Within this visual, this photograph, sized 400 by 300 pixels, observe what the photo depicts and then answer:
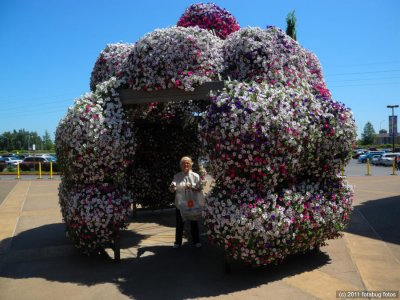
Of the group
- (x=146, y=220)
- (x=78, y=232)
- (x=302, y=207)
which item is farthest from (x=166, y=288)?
(x=146, y=220)

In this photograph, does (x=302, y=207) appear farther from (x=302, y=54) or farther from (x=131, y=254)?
(x=131, y=254)

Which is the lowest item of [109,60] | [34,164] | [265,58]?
[34,164]

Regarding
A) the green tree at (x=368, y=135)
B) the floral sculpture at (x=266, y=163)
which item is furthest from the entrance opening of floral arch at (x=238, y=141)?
the green tree at (x=368, y=135)

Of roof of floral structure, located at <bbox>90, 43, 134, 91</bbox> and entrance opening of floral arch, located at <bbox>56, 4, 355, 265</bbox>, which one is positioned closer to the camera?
entrance opening of floral arch, located at <bbox>56, 4, 355, 265</bbox>

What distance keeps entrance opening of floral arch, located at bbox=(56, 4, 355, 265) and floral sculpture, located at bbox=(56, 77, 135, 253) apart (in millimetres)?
15

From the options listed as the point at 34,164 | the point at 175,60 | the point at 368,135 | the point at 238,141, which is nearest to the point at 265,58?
the point at 175,60

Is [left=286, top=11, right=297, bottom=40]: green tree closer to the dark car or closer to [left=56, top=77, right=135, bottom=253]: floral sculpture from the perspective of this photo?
[left=56, top=77, right=135, bottom=253]: floral sculpture

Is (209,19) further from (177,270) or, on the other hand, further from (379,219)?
(379,219)

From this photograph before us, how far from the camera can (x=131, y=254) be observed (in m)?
6.20

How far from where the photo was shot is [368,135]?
321 ft

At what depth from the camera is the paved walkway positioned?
4547 mm

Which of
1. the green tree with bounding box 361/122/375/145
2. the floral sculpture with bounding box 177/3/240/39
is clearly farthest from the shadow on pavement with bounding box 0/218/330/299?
the green tree with bounding box 361/122/375/145

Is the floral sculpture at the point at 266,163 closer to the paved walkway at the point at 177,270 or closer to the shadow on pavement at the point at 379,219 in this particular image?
the paved walkway at the point at 177,270

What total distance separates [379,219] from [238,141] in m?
5.81
